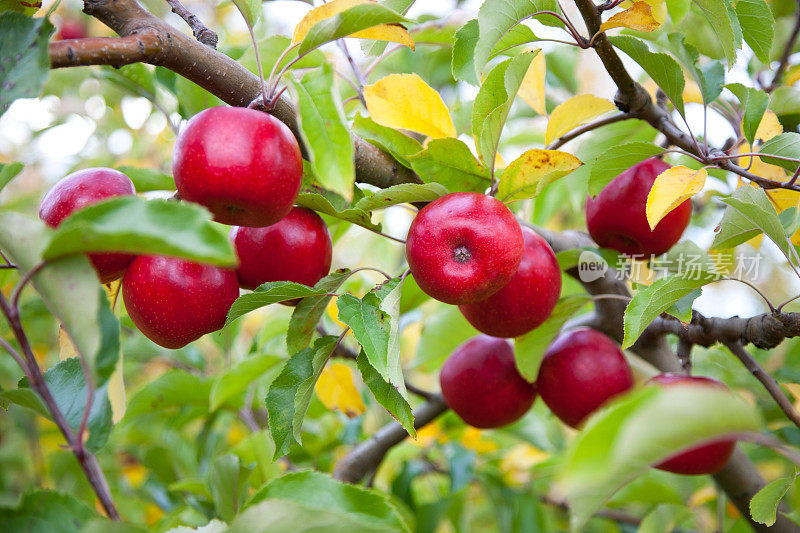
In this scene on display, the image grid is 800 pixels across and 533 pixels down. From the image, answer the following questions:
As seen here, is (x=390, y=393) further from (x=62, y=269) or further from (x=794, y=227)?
(x=794, y=227)

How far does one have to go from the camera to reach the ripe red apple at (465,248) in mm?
786

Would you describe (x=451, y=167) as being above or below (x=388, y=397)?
above

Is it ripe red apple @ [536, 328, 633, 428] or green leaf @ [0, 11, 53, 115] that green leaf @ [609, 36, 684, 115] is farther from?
green leaf @ [0, 11, 53, 115]

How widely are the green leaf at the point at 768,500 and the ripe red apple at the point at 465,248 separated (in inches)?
17.0

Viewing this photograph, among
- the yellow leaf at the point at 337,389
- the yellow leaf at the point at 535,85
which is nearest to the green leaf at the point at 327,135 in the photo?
the yellow leaf at the point at 535,85

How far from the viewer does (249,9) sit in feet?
2.50

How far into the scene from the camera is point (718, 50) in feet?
4.47

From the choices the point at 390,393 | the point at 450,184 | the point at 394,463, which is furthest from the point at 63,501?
the point at 394,463

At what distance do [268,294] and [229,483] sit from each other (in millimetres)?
353

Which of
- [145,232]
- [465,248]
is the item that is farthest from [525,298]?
[145,232]

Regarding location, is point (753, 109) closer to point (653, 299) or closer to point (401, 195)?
point (653, 299)

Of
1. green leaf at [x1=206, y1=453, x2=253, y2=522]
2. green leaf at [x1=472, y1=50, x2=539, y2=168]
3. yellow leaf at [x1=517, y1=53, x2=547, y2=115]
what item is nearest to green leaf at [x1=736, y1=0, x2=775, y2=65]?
yellow leaf at [x1=517, y1=53, x2=547, y2=115]

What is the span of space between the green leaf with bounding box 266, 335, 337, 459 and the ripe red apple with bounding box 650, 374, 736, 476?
1.77ft

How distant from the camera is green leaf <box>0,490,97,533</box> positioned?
61 cm
